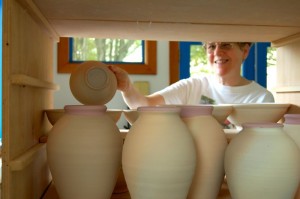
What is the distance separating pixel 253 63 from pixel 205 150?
222 cm

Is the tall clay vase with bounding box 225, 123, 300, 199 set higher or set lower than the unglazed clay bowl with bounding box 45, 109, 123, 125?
lower

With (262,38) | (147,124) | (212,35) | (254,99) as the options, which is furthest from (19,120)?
(254,99)

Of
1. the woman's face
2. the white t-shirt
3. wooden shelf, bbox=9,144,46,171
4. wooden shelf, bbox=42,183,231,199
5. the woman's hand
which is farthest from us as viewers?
the woman's face

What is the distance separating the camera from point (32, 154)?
2.77ft

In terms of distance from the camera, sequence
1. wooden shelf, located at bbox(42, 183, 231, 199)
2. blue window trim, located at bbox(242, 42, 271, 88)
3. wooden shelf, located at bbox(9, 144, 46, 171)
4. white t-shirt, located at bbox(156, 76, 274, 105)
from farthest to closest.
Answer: blue window trim, located at bbox(242, 42, 271, 88)
white t-shirt, located at bbox(156, 76, 274, 105)
wooden shelf, located at bbox(42, 183, 231, 199)
wooden shelf, located at bbox(9, 144, 46, 171)

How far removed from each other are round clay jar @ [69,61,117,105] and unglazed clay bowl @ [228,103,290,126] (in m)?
0.42

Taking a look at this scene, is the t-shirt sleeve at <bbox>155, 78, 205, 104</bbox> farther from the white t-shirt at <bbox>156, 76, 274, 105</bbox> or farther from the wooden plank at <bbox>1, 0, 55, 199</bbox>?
the wooden plank at <bbox>1, 0, 55, 199</bbox>

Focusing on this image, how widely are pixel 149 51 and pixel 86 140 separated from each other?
2.10m

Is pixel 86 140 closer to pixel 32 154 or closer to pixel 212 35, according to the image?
pixel 32 154

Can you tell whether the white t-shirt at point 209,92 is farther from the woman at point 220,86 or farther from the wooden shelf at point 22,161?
the wooden shelf at point 22,161

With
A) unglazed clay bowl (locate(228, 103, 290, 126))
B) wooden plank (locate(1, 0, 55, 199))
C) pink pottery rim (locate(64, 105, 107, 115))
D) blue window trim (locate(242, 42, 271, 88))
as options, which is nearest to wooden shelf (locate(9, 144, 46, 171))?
wooden plank (locate(1, 0, 55, 199))

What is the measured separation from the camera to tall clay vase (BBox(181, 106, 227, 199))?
0.83m

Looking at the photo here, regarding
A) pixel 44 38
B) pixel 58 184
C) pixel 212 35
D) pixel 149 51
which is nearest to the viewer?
pixel 58 184

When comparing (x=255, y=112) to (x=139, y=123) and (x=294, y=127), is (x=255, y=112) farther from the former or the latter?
(x=139, y=123)
